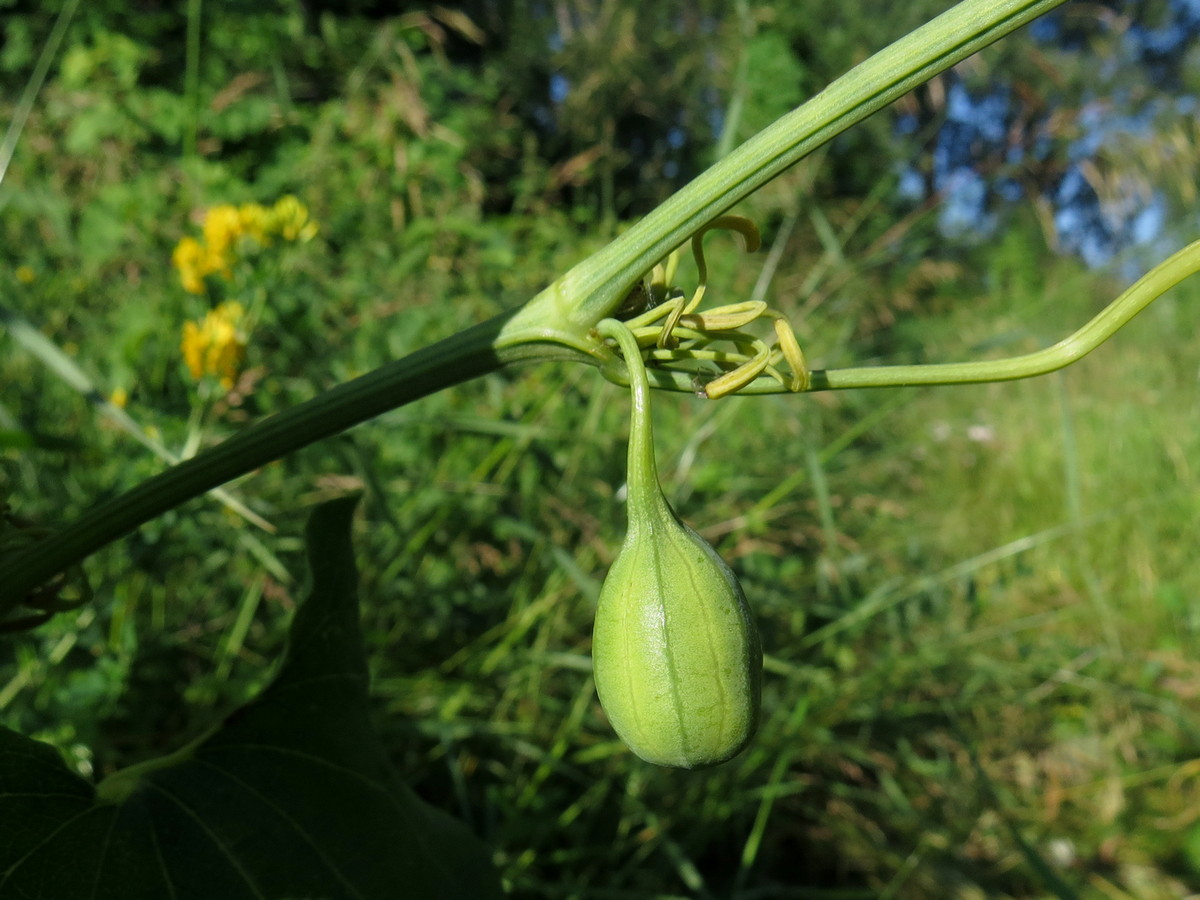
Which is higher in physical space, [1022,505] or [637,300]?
[637,300]

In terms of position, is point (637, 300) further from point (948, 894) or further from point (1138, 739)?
point (1138, 739)

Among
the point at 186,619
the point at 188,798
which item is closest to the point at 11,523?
the point at 188,798

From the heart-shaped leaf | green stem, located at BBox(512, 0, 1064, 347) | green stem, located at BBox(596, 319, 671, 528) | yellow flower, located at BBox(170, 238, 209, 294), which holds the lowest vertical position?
the heart-shaped leaf

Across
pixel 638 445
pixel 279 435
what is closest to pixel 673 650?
pixel 638 445

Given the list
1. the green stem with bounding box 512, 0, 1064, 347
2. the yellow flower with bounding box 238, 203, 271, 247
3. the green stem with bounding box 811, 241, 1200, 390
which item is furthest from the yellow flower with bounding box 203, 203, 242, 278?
the green stem with bounding box 811, 241, 1200, 390

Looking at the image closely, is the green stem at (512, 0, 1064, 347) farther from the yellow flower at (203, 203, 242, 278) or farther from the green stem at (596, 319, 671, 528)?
the yellow flower at (203, 203, 242, 278)

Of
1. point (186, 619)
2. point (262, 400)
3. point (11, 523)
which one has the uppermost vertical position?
point (262, 400)
